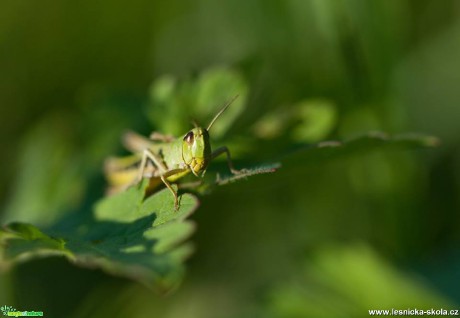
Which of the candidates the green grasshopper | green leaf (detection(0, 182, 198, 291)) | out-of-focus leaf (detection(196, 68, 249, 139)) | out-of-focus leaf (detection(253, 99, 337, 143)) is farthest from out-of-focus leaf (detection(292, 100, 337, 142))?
green leaf (detection(0, 182, 198, 291))

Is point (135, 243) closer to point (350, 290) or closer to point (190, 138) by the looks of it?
point (190, 138)

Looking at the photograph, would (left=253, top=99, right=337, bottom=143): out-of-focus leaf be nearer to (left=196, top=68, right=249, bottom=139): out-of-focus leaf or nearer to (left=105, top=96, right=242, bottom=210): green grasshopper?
(left=196, top=68, right=249, bottom=139): out-of-focus leaf

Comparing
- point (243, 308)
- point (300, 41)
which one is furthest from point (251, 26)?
point (243, 308)

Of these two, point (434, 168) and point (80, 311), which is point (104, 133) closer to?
point (80, 311)

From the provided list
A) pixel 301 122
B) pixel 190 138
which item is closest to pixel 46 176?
pixel 301 122

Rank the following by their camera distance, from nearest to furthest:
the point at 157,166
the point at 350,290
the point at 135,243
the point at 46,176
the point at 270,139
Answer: the point at 135,243 → the point at 157,166 → the point at 270,139 → the point at 350,290 → the point at 46,176

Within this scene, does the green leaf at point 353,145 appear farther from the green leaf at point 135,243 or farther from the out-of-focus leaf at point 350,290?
the out-of-focus leaf at point 350,290

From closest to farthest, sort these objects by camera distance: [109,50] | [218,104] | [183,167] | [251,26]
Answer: [183,167] < [218,104] < [251,26] < [109,50]
